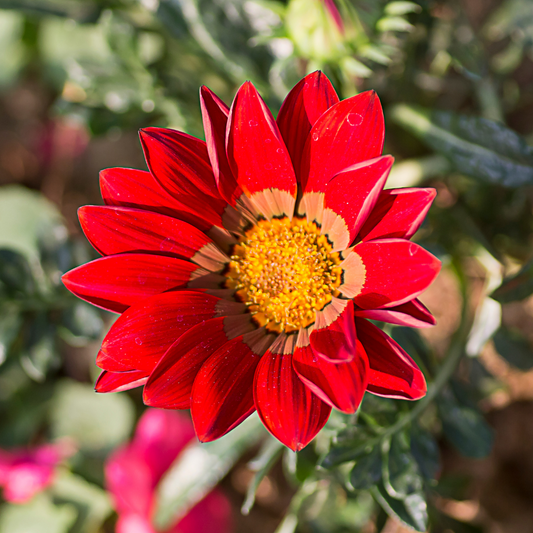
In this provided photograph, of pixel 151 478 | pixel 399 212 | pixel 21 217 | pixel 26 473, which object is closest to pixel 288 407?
pixel 399 212

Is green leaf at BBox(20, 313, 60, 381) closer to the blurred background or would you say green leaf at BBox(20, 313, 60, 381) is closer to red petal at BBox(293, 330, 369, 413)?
the blurred background

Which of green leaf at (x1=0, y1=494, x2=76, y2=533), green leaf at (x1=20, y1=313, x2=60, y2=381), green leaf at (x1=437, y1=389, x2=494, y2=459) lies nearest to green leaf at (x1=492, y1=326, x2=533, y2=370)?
green leaf at (x1=437, y1=389, x2=494, y2=459)

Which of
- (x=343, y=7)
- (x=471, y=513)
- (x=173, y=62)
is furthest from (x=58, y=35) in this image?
(x=471, y=513)

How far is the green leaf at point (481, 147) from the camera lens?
108cm

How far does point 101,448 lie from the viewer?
1.79 m

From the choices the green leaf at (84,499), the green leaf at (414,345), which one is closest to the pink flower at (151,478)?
the green leaf at (84,499)

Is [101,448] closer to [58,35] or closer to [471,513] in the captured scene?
[471,513]

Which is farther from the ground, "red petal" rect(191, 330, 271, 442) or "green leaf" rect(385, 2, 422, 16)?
"green leaf" rect(385, 2, 422, 16)

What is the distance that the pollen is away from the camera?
1.00 metres

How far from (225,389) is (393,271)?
0.35 metres

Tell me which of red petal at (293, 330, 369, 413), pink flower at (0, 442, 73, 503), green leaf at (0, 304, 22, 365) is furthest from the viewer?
pink flower at (0, 442, 73, 503)

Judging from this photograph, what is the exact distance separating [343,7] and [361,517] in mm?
1310

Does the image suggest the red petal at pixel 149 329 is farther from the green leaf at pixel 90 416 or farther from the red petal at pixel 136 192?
the green leaf at pixel 90 416

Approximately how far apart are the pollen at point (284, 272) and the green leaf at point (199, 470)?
0.34 m
